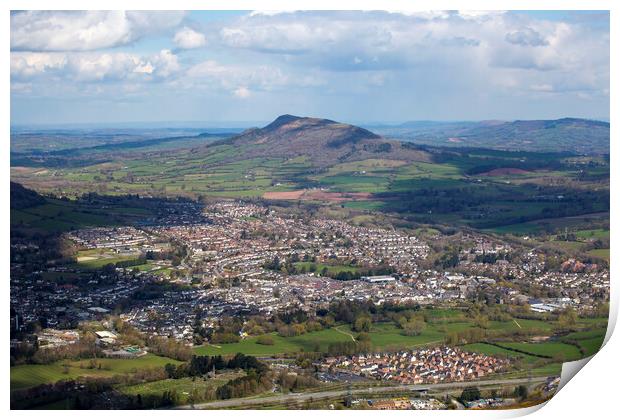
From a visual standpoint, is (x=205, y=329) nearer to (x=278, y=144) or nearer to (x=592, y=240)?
(x=592, y=240)

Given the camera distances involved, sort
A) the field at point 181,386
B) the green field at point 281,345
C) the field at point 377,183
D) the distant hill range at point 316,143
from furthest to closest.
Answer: the distant hill range at point 316,143 → the field at point 377,183 → the green field at point 281,345 → the field at point 181,386

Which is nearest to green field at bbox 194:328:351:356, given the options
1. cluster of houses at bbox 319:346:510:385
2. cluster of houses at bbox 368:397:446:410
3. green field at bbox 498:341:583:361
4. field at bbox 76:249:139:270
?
cluster of houses at bbox 319:346:510:385

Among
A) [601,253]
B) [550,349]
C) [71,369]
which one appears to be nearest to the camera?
[71,369]

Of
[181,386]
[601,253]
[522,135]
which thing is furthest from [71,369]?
[522,135]

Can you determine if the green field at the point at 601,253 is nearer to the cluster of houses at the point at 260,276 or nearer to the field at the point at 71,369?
the cluster of houses at the point at 260,276

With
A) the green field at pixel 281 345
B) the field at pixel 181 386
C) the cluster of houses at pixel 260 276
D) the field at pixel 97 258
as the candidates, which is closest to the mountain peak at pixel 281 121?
the cluster of houses at pixel 260 276

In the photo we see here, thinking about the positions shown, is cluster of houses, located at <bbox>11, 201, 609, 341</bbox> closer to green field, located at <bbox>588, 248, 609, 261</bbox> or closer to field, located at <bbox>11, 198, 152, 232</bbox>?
field, located at <bbox>11, 198, 152, 232</bbox>

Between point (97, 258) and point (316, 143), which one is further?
point (316, 143)

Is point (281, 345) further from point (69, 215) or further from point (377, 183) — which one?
point (377, 183)
